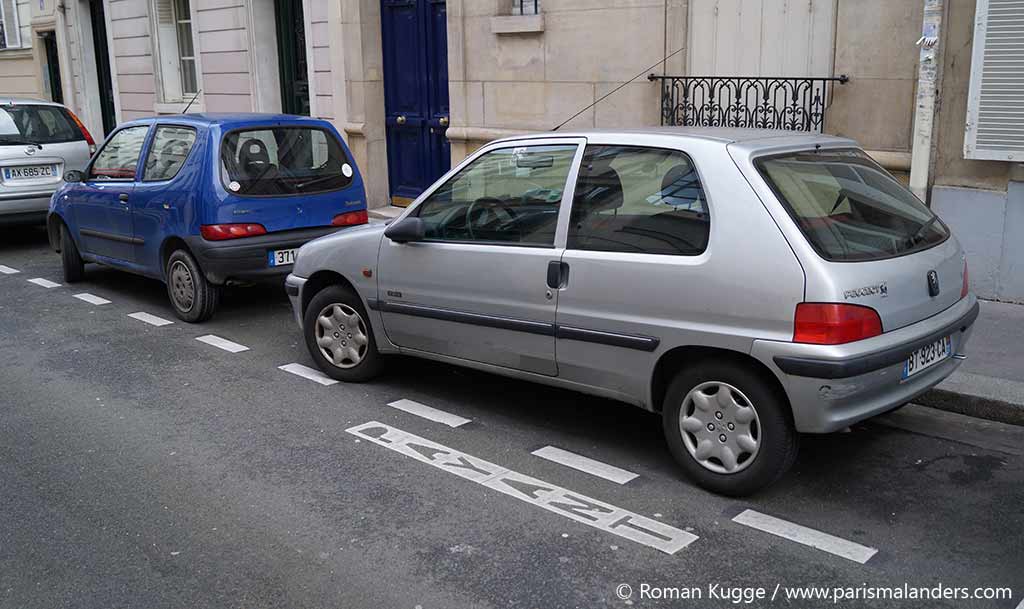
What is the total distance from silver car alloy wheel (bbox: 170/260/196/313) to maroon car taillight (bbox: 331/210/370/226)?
1262mm

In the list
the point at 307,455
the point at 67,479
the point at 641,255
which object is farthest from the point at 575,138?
the point at 67,479

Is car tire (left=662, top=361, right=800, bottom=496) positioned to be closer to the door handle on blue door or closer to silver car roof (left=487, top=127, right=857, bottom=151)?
the door handle on blue door

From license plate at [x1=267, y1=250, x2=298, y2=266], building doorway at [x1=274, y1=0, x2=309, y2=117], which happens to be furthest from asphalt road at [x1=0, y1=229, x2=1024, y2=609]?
building doorway at [x1=274, y1=0, x2=309, y2=117]

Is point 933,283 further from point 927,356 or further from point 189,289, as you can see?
point 189,289

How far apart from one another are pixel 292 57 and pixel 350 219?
8.26 m

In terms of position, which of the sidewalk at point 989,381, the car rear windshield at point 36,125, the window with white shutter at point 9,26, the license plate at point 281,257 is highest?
the window with white shutter at point 9,26

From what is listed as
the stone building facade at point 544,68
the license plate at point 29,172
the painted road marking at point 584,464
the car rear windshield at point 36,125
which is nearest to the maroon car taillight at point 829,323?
the painted road marking at point 584,464

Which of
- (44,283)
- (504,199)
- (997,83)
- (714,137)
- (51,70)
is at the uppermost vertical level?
(51,70)

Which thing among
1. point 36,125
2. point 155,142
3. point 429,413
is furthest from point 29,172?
point 429,413

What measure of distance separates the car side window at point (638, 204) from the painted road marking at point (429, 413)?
1.40m

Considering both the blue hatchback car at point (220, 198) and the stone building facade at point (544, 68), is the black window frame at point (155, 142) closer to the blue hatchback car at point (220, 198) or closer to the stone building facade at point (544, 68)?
the blue hatchback car at point (220, 198)

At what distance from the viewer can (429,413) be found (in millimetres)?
6105

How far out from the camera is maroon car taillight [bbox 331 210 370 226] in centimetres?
858

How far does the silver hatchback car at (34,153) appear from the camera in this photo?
11812 millimetres
